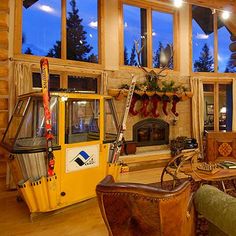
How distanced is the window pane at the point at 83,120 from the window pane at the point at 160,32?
3101 mm

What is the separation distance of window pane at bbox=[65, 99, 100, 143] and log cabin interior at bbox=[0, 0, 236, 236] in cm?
2

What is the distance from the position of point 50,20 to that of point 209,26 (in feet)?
14.7

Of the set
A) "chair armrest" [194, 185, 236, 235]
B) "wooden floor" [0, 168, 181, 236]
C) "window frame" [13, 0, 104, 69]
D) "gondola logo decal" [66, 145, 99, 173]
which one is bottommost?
"wooden floor" [0, 168, 181, 236]

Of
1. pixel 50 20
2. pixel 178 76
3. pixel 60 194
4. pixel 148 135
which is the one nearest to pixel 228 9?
pixel 178 76

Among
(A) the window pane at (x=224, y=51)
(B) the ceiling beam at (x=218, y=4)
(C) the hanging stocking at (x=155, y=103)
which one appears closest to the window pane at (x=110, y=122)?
(C) the hanging stocking at (x=155, y=103)

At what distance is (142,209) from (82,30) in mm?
4730

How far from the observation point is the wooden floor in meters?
2.80

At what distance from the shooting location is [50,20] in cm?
512

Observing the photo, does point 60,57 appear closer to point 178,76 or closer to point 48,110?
point 48,110

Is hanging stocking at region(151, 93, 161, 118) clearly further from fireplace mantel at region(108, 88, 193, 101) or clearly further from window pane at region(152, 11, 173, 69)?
window pane at region(152, 11, 173, 69)

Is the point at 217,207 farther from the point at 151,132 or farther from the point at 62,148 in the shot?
the point at 151,132

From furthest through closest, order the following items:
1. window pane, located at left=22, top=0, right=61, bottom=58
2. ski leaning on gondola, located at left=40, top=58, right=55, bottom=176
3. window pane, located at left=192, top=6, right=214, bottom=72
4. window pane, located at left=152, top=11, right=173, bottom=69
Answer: window pane, located at left=192, top=6, right=214, bottom=72 < window pane, located at left=152, top=11, right=173, bottom=69 < window pane, located at left=22, top=0, right=61, bottom=58 < ski leaning on gondola, located at left=40, top=58, right=55, bottom=176

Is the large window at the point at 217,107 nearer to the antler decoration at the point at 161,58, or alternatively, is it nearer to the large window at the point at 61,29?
the antler decoration at the point at 161,58

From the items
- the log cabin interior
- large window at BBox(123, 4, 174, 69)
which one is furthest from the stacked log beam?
large window at BBox(123, 4, 174, 69)
